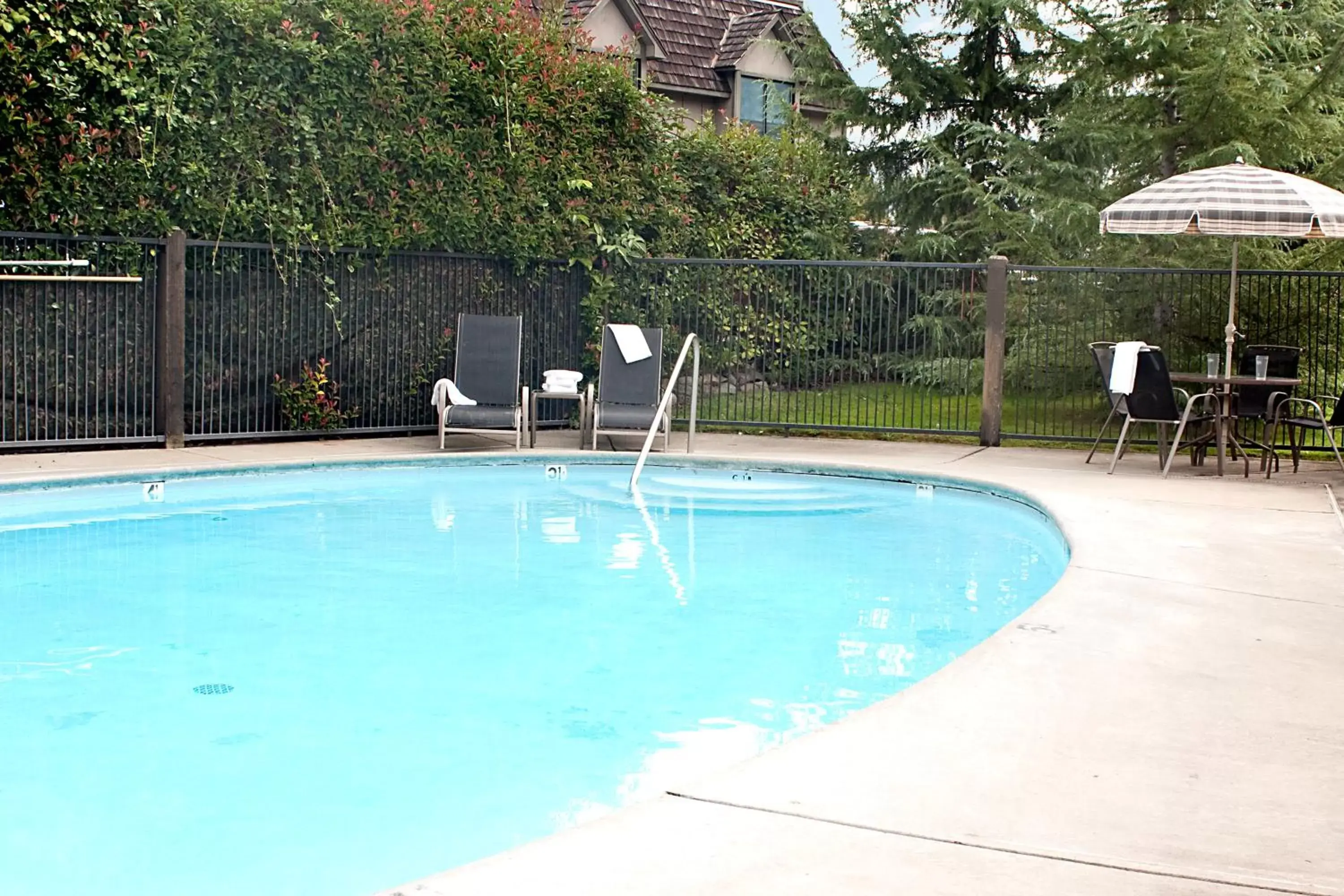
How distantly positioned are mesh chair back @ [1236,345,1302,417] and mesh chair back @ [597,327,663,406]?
182 inches

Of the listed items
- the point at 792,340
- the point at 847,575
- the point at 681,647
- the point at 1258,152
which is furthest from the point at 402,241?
the point at 1258,152

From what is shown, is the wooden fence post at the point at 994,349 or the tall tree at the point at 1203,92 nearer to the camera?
the wooden fence post at the point at 994,349

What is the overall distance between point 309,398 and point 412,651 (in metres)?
6.37

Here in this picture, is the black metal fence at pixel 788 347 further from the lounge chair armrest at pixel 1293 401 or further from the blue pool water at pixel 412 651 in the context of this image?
the blue pool water at pixel 412 651

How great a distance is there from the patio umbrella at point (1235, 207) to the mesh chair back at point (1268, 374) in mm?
1070

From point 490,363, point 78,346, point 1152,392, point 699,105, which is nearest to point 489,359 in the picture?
point 490,363

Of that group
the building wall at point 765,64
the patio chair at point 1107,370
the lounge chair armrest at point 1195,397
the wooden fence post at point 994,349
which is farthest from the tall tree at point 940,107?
the building wall at point 765,64

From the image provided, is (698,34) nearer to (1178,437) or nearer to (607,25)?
(607,25)

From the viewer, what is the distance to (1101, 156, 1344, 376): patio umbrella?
9680mm

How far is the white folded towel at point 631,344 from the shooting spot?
11992 millimetres

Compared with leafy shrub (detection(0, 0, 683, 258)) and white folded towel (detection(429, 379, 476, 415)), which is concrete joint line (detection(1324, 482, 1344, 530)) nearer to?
white folded towel (detection(429, 379, 476, 415))

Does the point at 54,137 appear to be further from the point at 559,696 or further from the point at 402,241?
the point at 559,696

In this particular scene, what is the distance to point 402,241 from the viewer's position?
477 inches

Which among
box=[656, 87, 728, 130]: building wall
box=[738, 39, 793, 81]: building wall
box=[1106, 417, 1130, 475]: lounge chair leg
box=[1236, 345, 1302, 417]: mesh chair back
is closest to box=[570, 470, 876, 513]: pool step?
box=[1106, 417, 1130, 475]: lounge chair leg
